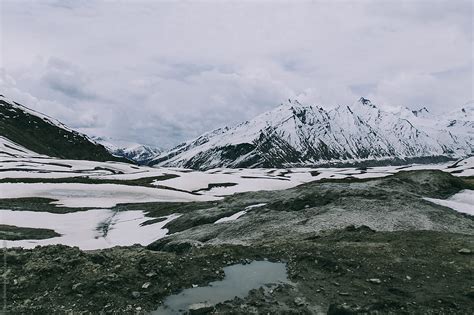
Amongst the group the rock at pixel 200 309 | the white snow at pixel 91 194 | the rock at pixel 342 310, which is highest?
the white snow at pixel 91 194

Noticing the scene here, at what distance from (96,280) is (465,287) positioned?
52.2 feet

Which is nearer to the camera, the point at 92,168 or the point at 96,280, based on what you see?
the point at 96,280

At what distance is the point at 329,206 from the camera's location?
3612 cm

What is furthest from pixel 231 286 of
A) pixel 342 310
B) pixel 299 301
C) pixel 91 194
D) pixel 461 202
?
pixel 91 194

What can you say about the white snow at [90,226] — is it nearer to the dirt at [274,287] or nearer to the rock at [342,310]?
the dirt at [274,287]

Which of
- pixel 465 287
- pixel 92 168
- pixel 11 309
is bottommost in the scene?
pixel 465 287

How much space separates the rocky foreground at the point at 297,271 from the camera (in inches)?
621

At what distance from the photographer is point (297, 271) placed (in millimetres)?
19312

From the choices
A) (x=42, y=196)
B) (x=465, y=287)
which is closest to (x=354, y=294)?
(x=465, y=287)

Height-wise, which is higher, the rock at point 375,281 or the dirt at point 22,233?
A: the dirt at point 22,233

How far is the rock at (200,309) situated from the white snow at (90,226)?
2202 centimetres

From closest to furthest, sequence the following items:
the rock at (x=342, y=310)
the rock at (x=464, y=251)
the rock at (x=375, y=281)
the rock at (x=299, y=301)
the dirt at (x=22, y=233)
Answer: the rock at (x=342, y=310) → the rock at (x=299, y=301) → the rock at (x=375, y=281) → the rock at (x=464, y=251) → the dirt at (x=22, y=233)

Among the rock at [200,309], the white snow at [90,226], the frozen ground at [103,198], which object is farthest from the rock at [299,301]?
the white snow at [90,226]

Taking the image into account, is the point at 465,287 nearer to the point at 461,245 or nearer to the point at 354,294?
the point at 354,294
